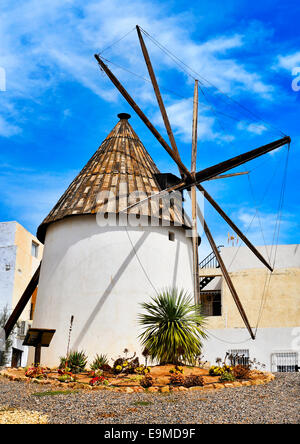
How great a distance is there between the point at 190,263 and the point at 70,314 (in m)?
5.31

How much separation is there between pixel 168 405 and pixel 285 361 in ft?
49.1

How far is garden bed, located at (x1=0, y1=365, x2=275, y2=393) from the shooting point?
42.0 ft

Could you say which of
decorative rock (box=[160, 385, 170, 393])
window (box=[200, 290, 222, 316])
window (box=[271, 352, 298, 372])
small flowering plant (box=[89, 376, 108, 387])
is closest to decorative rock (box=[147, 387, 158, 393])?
decorative rock (box=[160, 385, 170, 393])

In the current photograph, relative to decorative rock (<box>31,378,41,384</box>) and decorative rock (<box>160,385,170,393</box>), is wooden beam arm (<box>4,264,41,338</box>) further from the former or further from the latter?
decorative rock (<box>160,385,170,393</box>)

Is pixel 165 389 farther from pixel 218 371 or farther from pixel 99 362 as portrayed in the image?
pixel 99 362

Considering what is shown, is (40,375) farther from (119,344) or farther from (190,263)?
(190,263)

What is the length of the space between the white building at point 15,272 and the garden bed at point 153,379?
17.5 metres

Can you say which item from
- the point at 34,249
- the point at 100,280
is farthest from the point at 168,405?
the point at 34,249

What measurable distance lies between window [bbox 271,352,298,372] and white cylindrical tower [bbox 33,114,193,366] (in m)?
7.02

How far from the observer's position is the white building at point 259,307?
2409cm

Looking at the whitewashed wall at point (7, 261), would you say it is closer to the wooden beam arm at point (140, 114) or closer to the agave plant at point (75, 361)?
the agave plant at point (75, 361)

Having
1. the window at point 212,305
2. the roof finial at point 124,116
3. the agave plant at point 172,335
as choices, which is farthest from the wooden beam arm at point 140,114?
the window at point 212,305

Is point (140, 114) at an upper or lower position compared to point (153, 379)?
upper

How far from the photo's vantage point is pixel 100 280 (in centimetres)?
1805
